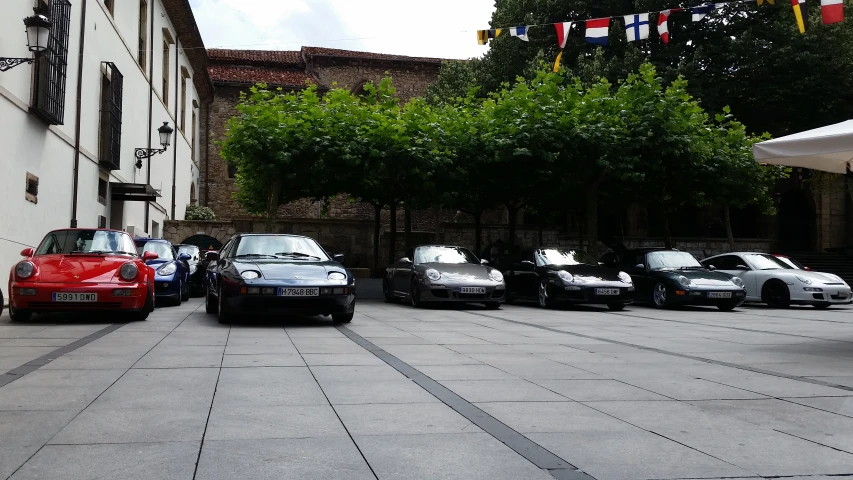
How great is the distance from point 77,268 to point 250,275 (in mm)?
2589

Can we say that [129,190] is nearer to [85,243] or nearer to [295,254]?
[85,243]

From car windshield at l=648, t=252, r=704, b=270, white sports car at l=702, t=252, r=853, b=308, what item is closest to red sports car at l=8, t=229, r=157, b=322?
car windshield at l=648, t=252, r=704, b=270

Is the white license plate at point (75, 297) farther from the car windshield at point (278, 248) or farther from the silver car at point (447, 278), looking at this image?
the silver car at point (447, 278)

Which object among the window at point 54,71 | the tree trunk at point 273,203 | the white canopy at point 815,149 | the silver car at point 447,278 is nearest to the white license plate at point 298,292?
the silver car at point 447,278

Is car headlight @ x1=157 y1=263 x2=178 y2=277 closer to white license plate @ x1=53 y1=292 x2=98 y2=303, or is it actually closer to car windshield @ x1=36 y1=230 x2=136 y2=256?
car windshield @ x1=36 y1=230 x2=136 y2=256

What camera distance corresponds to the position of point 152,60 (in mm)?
27625

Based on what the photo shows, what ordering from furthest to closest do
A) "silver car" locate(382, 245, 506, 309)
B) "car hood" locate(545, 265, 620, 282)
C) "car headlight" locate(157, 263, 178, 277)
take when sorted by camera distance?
"car hood" locate(545, 265, 620, 282) → "silver car" locate(382, 245, 506, 309) → "car headlight" locate(157, 263, 178, 277)

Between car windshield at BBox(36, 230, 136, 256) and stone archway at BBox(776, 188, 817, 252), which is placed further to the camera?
stone archway at BBox(776, 188, 817, 252)

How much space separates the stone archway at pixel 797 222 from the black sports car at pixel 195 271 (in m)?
32.3

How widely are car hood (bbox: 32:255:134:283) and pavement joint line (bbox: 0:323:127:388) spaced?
4.14ft

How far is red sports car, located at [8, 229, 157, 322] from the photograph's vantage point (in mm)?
10930

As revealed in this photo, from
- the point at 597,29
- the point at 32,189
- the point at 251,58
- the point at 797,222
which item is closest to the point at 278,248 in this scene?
the point at 32,189

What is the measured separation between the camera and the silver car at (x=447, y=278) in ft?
52.0

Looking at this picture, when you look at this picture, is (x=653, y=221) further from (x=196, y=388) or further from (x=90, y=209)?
(x=196, y=388)
